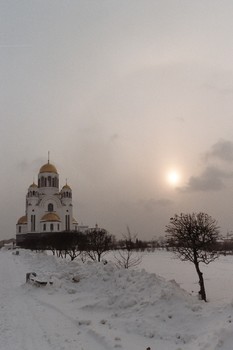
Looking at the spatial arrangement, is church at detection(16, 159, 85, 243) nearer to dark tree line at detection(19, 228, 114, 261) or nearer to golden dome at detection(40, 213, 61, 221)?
golden dome at detection(40, 213, 61, 221)

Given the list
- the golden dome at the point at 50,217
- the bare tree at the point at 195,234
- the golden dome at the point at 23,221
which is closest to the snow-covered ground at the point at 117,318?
the bare tree at the point at 195,234

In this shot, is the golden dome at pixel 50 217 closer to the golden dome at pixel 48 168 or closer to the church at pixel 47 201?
the church at pixel 47 201

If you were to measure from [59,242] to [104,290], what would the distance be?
31976 mm

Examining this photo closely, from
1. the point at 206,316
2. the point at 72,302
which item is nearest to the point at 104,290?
the point at 72,302

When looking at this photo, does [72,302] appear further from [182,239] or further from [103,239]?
[103,239]

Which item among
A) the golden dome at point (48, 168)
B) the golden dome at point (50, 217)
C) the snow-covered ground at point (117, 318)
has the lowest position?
the snow-covered ground at point (117, 318)

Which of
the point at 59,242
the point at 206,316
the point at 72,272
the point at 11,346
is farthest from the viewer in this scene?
the point at 59,242

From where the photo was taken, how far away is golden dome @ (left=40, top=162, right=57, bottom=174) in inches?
3388

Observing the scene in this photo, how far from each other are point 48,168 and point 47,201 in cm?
797

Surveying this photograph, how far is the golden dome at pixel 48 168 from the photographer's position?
282 feet

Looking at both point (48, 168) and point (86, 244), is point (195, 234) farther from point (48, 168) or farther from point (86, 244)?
point (48, 168)

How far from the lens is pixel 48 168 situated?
86438 mm

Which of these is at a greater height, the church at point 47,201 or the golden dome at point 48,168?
the golden dome at point 48,168

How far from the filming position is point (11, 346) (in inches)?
274
